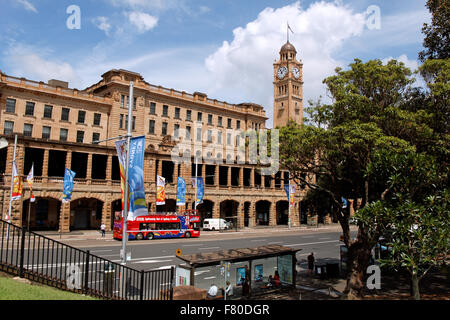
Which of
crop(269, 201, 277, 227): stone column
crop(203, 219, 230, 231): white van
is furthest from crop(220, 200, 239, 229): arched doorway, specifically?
crop(203, 219, 230, 231): white van

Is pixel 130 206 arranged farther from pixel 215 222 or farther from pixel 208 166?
pixel 208 166

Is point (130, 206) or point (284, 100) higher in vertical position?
point (284, 100)

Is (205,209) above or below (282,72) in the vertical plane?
below

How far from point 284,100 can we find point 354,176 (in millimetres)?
83484

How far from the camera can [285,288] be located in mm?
16922

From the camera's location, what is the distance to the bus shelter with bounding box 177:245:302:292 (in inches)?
535

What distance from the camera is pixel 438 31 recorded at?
19.1m

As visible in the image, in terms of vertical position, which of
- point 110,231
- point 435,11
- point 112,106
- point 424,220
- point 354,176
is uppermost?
point 112,106

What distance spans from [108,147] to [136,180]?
3224 centimetres

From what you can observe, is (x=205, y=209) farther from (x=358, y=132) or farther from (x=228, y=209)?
(x=358, y=132)

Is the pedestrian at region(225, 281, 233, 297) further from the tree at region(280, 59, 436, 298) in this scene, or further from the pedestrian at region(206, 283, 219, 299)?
→ the tree at region(280, 59, 436, 298)

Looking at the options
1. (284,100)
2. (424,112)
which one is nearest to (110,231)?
(424,112)

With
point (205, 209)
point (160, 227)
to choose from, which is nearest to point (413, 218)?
point (160, 227)

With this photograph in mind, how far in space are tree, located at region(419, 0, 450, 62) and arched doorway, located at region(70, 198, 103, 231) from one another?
43.6 metres
